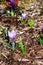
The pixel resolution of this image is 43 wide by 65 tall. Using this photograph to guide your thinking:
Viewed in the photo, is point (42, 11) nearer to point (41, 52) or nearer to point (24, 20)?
point (24, 20)

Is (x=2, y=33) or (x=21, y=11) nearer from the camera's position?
(x=2, y=33)

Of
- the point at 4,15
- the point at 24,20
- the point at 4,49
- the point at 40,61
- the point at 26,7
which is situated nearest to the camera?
the point at 40,61

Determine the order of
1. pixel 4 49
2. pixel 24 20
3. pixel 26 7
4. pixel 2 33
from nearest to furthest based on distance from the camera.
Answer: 1. pixel 4 49
2. pixel 2 33
3. pixel 24 20
4. pixel 26 7

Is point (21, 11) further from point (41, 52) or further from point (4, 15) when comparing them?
point (41, 52)

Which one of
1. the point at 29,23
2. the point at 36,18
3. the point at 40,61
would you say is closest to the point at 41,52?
the point at 40,61

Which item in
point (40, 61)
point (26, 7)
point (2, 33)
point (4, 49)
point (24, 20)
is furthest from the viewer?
point (26, 7)

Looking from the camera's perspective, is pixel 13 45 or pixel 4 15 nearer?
pixel 13 45

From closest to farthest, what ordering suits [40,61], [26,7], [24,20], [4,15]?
1. [40,61]
2. [24,20]
3. [4,15]
4. [26,7]

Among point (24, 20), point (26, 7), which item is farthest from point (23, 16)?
point (26, 7)

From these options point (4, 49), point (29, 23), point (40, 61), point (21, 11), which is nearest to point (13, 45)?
point (4, 49)
